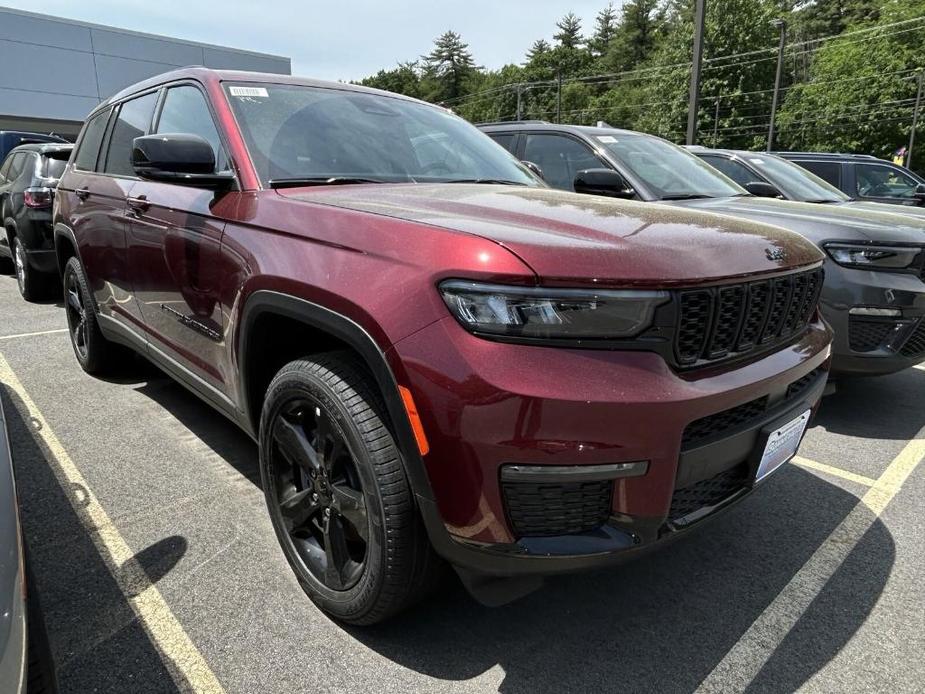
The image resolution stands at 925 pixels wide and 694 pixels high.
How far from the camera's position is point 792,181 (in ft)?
21.6

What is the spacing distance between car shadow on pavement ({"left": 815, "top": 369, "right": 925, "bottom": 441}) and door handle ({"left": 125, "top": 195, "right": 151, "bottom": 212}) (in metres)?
4.04

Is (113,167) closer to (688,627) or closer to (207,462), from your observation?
(207,462)

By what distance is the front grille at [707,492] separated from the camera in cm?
168

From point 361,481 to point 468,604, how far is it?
0.74 m

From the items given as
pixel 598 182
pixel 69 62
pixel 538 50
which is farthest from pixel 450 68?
pixel 598 182

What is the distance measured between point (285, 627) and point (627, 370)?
1403 mm

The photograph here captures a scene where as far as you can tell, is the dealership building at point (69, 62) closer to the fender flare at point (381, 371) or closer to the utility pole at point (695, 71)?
the utility pole at point (695, 71)

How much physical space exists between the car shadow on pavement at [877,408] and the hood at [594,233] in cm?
220

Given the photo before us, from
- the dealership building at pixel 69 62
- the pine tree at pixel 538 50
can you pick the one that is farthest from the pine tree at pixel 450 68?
the dealership building at pixel 69 62

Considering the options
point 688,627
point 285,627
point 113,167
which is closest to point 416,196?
point 285,627

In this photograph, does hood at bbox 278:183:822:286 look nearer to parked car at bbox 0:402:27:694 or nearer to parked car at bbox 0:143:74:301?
parked car at bbox 0:402:27:694

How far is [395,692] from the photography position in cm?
179

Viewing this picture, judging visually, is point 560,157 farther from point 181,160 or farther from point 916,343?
point 181,160

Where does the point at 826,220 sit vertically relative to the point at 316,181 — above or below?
below
